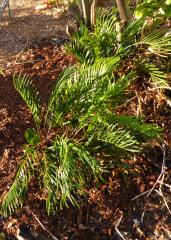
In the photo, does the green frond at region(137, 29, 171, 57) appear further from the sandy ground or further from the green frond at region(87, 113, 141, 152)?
the sandy ground

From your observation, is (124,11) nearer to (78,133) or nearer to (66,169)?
(78,133)

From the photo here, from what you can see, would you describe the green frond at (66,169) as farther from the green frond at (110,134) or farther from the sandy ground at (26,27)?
the sandy ground at (26,27)

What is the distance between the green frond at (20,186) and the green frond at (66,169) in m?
0.09

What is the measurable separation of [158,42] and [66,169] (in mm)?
837

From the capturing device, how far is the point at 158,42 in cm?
250

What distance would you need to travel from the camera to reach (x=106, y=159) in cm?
233

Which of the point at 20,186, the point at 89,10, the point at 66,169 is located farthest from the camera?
the point at 89,10

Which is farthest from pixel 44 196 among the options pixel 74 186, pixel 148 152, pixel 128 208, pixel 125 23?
pixel 125 23

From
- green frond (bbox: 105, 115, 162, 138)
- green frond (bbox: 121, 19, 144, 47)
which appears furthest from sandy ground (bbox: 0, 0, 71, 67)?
green frond (bbox: 105, 115, 162, 138)

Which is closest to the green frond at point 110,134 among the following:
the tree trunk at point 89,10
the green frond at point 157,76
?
the green frond at point 157,76

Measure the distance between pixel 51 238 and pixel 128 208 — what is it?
385 millimetres

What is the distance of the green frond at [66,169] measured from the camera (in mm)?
2118

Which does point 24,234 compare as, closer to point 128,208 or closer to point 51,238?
point 51,238

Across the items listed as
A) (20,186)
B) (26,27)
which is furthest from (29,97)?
(26,27)
